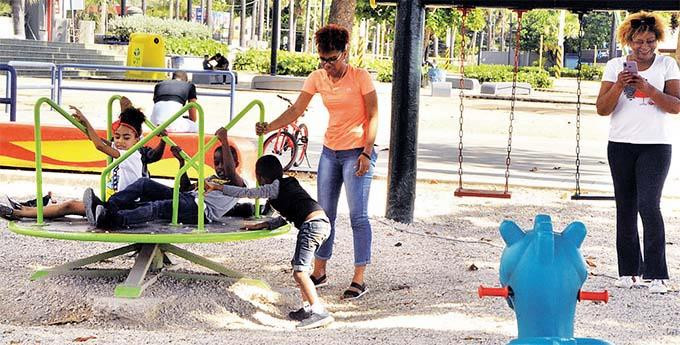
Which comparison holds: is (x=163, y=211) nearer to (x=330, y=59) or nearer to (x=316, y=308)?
(x=316, y=308)

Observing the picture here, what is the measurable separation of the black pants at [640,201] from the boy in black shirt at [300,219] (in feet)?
6.28

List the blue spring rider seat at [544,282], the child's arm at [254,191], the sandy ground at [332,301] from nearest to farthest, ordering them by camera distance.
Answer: the blue spring rider seat at [544,282]
the sandy ground at [332,301]
the child's arm at [254,191]

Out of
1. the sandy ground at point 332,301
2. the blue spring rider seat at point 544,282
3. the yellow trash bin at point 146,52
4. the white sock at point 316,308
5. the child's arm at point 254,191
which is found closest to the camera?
the blue spring rider seat at point 544,282

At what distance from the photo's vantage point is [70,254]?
28.1 ft

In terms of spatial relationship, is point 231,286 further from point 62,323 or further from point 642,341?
point 642,341

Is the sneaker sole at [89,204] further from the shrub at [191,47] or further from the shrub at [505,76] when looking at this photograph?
the shrub at [505,76]

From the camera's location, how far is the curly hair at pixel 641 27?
707 centimetres

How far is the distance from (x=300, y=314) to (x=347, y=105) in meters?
1.33

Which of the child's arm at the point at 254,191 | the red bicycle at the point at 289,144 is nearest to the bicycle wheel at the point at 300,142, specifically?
the red bicycle at the point at 289,144

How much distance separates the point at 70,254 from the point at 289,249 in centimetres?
168

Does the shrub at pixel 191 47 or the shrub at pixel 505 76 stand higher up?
the shrub at pixel 191 47

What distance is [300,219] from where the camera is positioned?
6719 mm

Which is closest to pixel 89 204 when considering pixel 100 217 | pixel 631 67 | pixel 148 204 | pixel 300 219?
pixel 100 217

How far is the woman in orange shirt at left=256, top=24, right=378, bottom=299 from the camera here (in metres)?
7.08
